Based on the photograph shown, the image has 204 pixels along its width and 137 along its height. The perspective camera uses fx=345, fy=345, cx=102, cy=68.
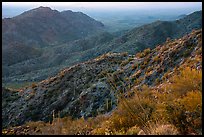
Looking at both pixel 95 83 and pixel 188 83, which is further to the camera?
pixel 95 83

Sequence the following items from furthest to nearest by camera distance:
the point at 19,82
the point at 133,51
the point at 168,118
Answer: the point at 133,51 < the point at 19,82 < the point at 168,118

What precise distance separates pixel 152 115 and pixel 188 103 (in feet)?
2.75

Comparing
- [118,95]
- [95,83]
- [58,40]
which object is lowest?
[58,40]

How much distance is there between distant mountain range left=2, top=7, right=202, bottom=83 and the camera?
6569 centimetres

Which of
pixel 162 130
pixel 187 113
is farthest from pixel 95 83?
pixel 162 130

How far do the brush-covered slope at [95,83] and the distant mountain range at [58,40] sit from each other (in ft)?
104

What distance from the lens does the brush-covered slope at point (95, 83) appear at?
15914 millimetres

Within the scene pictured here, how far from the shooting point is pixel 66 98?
19.0m

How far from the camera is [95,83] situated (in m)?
19.1

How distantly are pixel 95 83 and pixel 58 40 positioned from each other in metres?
Result: 103

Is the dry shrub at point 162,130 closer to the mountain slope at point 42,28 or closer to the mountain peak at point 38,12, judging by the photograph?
the mountain slope at point 42,28

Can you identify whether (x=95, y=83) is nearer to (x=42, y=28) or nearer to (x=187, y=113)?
(x=187, y=113)

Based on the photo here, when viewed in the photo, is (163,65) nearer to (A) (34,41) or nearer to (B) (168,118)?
(B) (168,118)

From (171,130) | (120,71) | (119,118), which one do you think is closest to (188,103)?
(171,130)
